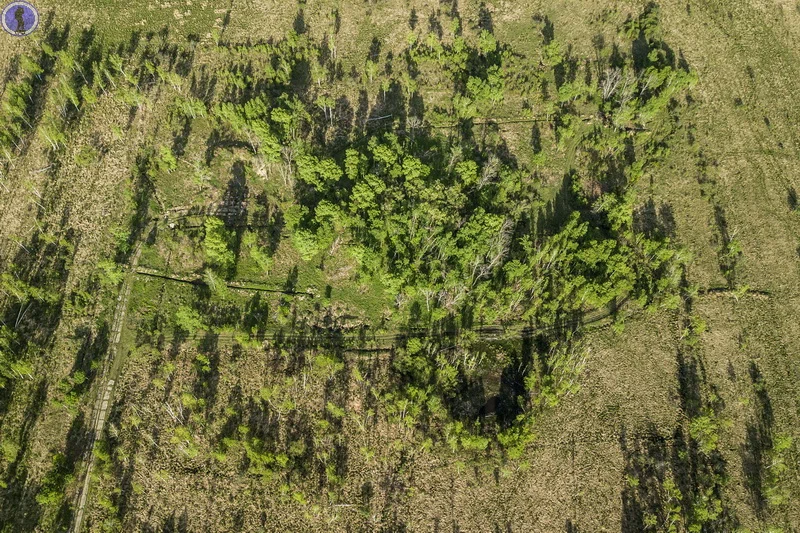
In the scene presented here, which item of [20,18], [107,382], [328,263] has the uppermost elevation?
[20,18]

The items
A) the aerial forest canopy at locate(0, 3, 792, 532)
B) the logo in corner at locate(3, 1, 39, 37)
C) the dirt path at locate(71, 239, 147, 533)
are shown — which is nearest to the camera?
the dirt path at locate(71, 239, 147, 533)

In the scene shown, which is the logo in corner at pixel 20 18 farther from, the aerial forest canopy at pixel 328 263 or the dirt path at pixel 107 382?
the dirt path at pixel 107 382

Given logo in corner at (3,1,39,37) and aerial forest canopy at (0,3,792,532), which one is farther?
logo in corner at (3,1,39,37)

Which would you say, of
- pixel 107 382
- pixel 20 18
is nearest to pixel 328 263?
pixel 107 382

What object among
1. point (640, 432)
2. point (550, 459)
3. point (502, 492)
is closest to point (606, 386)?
point (640, 432)

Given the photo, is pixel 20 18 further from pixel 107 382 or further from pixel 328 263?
pixel 328 263

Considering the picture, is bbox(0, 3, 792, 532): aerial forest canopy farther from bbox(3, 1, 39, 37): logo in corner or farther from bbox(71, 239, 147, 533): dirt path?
bbox(3, 1, 39, 37): logo in corner

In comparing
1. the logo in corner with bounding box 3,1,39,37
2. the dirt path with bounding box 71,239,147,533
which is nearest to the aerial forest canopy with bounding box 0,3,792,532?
the dirt path with bounding box 71,239,147,533

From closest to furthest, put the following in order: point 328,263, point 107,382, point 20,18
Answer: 1. point 107,382
2. point 328,263
3. point 20,18
